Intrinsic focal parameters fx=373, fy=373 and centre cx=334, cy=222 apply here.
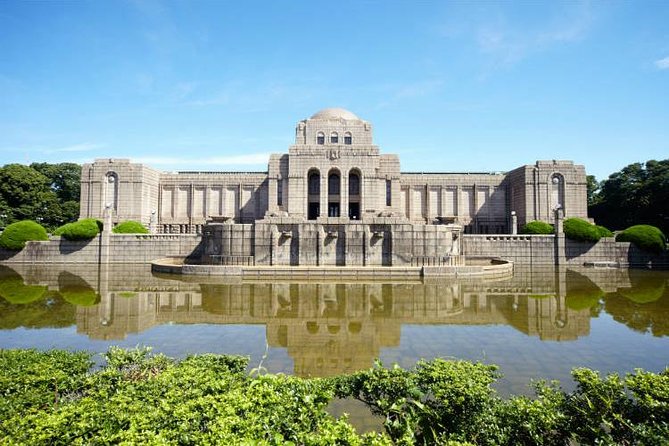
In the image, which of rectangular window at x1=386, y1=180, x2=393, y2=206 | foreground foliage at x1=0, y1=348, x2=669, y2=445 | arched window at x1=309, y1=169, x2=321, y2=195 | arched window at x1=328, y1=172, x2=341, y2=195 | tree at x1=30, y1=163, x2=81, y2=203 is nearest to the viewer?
foreground foliage at x1=0, y1=348, x2=669, y2=445

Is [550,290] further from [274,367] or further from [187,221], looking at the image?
[187,221]

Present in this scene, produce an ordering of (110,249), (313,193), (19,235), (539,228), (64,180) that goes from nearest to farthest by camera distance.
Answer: (19,235) → (110,249) → (539,228) → (313,193) → (64,180)

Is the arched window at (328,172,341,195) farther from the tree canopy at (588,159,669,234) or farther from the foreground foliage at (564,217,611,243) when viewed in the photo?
the tree canopy at (588,159,669,234)

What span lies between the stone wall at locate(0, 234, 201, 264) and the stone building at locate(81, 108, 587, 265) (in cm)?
541

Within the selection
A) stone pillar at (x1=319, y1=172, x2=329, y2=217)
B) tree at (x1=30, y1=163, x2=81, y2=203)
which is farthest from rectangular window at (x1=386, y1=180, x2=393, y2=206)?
tree at (x1=30, y1=163, x2=81, y2=203)

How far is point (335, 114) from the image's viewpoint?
166 feet

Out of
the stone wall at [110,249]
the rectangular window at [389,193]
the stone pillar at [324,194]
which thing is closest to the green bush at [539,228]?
the rectangular window at [389,193]

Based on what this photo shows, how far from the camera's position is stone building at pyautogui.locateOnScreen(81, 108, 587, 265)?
43.8m

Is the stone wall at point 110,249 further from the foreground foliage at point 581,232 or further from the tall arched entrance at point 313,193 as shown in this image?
the foreground foliage at point 581,232

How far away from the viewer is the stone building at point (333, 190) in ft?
144

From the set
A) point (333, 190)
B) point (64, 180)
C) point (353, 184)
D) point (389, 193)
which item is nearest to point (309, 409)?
point (333, 190)

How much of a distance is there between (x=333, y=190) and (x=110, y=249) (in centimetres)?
2507

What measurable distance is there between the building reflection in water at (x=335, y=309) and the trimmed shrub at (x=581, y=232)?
34.4 ft

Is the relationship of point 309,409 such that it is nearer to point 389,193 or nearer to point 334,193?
point 334,193
